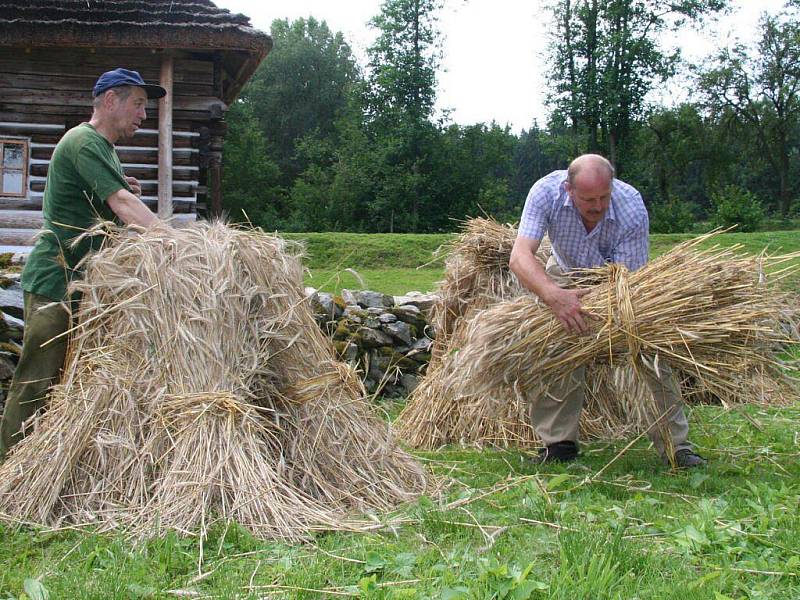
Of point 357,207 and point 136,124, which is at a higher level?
point 357,207

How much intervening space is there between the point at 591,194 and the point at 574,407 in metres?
1.16

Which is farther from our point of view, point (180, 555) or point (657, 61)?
point (657, 61)

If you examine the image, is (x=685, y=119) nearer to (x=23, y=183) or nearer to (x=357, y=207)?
(x=357, y=207)

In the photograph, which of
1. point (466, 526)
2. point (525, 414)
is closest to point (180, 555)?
point (466, 526)

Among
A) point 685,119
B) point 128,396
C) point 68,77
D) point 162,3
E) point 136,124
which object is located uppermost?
point 685,119

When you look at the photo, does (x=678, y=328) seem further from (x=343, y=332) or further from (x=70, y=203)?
(x=343, y=332)

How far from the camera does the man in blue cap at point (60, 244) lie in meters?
3.51

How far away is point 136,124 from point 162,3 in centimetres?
685

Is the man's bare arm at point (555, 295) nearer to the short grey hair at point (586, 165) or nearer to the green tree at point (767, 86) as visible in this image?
the short grey hair at point (586, 165)

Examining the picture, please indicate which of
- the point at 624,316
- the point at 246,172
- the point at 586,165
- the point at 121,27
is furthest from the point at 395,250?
the point at 246,172

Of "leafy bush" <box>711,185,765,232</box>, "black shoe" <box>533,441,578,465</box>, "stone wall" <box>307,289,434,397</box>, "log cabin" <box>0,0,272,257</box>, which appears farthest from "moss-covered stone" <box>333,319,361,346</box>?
"leafy bush" <box>711,185,765,232</box>

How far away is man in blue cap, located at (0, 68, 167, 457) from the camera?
3512 mm

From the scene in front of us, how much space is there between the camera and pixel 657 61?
101 ft

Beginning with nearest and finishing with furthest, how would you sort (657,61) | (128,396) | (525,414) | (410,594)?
1. (410,594)
2. (128,396)
3. (525,414)
4. (657,61)
